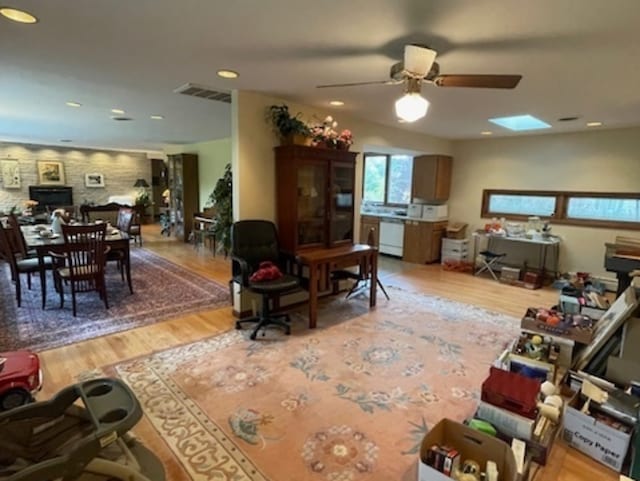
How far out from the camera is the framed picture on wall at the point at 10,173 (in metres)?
9.21

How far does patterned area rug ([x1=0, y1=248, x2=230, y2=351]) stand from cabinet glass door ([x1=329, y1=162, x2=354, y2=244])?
1650mm

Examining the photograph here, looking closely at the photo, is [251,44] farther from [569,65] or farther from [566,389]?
[566,389]

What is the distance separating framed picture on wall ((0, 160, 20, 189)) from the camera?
9211 millimetres

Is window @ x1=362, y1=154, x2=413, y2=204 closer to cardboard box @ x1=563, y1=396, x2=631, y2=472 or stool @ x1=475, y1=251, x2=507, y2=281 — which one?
stool @ x1=475, y1=251, x2=507, y2=281

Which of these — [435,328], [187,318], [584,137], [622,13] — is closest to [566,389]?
[435,328]

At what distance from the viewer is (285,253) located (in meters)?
3.98

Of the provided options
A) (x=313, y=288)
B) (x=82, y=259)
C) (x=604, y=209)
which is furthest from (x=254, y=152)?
(x=604, y=209)

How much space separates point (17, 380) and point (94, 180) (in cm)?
1047

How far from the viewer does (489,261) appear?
6094mm

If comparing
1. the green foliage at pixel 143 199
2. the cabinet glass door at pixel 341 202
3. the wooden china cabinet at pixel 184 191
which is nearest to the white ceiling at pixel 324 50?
the cabinet glass door at pixel 341 202

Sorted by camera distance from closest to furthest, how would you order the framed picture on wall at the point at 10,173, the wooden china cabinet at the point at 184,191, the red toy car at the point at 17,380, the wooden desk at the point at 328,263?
the red toy car at the point at 17,380
the wooden desk at the point at 328,263
the wooden china cabinet at the point at 184,191
the framed picture on wall at the point at 10,173

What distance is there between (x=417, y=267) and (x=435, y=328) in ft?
9.36

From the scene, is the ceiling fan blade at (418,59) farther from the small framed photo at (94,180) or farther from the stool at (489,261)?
the small framed photo at (94,180)

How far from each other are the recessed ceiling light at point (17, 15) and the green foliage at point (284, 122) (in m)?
2.08
